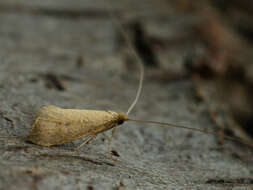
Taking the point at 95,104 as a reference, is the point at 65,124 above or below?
below

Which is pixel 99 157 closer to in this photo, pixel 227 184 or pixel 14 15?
pixel 227 184

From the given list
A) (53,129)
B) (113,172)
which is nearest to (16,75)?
(53,129)

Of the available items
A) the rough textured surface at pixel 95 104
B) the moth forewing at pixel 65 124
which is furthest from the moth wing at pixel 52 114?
the rough textured surface at pixel 95 104

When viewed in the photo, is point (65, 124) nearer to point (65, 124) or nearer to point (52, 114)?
point (65, 124)

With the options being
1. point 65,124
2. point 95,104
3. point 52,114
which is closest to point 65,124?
point 65,124

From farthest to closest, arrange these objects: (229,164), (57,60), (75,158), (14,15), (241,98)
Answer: (241,98) < (14,15) < (57,60) < (229,164) < (75,158)

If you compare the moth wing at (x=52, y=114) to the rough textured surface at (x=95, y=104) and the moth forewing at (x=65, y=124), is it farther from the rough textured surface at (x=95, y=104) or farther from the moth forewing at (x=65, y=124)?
the rough textured surface at (x=95, y=104)
